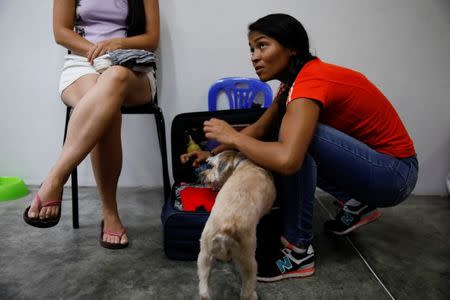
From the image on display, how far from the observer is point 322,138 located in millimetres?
1366

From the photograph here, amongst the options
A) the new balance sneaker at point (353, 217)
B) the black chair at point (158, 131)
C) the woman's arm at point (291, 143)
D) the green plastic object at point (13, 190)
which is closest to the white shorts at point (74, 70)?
the black chair at point (158, 131)

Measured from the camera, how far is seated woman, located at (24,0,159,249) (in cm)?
129

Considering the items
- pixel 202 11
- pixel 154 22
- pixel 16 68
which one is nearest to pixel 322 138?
pixel 154 22

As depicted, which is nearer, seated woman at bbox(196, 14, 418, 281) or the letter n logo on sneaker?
seated woman at bbox(196, 14, 418, 281)

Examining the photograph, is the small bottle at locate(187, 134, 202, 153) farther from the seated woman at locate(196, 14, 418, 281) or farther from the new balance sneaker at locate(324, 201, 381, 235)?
the new balance sneaker at locate(324, 201, 381, 235)

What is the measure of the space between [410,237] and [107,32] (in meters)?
1.95

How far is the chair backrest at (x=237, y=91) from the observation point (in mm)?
2281

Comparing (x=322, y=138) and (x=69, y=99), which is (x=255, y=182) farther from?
(x=69, y=99)

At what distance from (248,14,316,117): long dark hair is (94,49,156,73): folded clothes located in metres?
0.53

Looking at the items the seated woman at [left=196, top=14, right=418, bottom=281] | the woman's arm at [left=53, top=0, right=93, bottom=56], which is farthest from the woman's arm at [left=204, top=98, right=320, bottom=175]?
the woman's arm at [left=53, top=0, right=93, bottom=56]

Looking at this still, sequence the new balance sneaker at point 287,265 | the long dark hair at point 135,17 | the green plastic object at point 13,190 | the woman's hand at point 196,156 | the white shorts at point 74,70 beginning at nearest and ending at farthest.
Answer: the new balance sneaker at point 287,265
the white shorts at point 74,70
the woman's hand at point 196,156
the long dark hair at point 135,17
the green plastic object at point 13,190

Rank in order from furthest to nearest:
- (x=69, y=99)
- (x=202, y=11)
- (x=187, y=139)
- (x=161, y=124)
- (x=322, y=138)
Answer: (x=202, y=11) < (x=187, y=139) < (x=161, y=124) < (x=69, y=99) < (x=322, y=138)

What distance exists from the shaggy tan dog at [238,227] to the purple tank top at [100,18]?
3.59 feet

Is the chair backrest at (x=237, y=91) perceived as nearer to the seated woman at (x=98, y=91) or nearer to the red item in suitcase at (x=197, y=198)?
the seated woman at (x=98, y=91)
